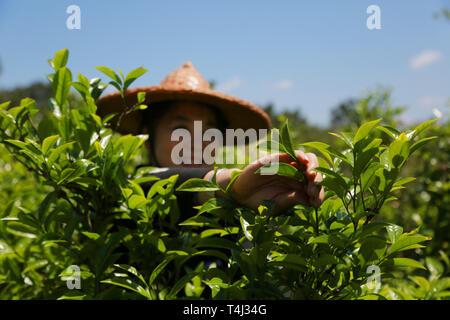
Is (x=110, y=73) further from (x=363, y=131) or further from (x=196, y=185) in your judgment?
(x=363, y=131)

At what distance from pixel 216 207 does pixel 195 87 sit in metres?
0.85

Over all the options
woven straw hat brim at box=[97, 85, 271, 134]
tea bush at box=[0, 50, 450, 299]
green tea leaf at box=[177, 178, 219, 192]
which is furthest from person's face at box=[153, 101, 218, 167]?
green tea leaf at box=[177, 178, 219, 192]

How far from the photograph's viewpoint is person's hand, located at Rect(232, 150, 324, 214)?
26.9 inches

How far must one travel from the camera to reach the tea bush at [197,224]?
2.20 ft

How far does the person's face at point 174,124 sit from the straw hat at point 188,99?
40 millimetres

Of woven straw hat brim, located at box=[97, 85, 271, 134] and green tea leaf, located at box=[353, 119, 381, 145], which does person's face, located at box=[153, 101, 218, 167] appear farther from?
green tea leaf, located at box=[353, 119, 381, 145]

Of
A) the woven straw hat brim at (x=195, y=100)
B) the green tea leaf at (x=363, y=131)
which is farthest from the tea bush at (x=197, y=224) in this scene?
the woven straw hat brim at (x=195, y=100)

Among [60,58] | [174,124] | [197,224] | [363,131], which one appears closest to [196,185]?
Answer: [197,224]

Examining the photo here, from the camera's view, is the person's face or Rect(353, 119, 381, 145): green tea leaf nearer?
Rect(353, 119, 381, 145): green tea leaf

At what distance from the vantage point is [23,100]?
0.91m

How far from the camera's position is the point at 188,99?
57.1 inches

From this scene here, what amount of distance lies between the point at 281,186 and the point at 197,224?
0.61 feet

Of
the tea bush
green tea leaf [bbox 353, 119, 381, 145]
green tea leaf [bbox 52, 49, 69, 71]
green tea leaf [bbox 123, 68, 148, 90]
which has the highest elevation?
green tea leaf [bbox 52, 49, 69, 71]

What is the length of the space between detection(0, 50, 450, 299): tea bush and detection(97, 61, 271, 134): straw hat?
1.45 ft
